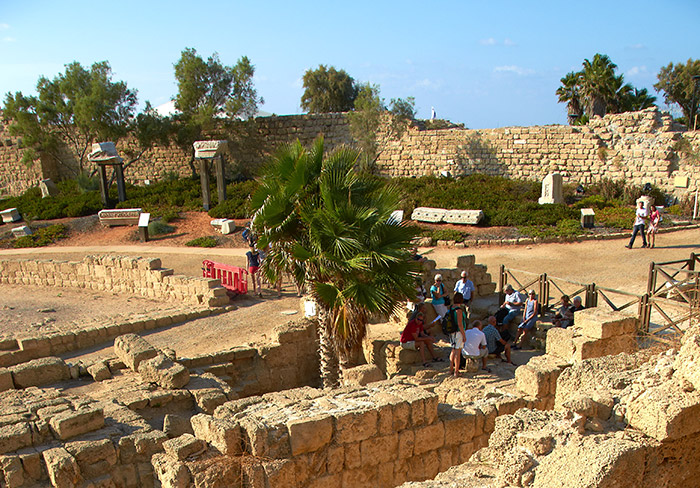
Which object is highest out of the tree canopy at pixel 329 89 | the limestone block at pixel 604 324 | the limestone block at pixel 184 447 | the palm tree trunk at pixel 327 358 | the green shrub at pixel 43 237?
the tree canopy at pixel 329 89

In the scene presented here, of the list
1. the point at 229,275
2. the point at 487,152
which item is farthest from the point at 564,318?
the point at 487,152

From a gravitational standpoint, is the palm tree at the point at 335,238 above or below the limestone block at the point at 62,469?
above

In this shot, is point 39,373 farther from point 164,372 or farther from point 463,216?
point 463,216

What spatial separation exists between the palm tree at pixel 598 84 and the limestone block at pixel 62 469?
31248 mm

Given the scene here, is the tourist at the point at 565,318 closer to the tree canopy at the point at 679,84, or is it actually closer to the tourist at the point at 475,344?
the tourist at the point at 475,344

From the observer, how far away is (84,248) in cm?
2367

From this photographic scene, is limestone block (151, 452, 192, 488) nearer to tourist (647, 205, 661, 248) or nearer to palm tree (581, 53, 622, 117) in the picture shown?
tourist (647, 205, 661, 248)

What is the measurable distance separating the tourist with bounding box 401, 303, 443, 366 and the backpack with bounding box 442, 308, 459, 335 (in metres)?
0.49

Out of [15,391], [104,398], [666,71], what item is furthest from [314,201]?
[666,71]

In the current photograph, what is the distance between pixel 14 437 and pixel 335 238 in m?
4.88

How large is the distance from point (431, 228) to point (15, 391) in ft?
54.4

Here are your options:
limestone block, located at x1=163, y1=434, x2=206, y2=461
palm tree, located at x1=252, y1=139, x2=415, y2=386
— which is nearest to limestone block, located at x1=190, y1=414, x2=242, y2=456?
limestone block, located at x1=163, y1=434, x2=206, y2=461

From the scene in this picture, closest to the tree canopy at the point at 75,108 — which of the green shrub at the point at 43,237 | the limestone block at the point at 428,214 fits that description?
the green shrub at the point at 43,237

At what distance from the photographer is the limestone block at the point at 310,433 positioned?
18.9 ft
